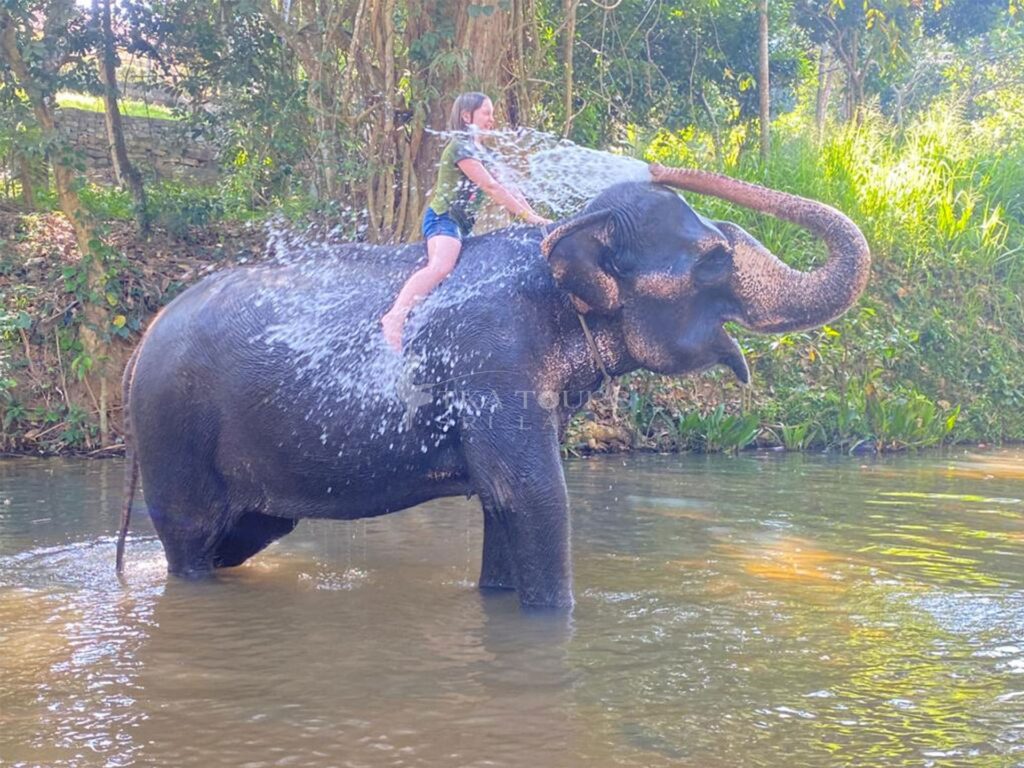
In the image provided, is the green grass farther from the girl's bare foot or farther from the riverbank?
the girl's bare foot

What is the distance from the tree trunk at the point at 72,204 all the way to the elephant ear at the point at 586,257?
586 cm

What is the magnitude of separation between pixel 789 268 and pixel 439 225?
131 cm

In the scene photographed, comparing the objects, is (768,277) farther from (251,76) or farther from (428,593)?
(251,76)

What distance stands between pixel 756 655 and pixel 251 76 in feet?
26.6

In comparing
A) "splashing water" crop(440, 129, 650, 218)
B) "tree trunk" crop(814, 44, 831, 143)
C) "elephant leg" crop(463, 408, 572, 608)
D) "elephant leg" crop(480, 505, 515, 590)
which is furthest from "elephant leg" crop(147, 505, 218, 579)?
"tree trunk" crop(814, 44, 831, 143)

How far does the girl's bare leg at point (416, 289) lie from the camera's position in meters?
4.65

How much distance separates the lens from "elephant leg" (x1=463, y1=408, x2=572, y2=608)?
14.6 ft

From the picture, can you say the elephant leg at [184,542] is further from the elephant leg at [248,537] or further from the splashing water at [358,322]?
the splashing water at [358,322]

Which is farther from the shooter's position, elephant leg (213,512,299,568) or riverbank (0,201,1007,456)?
riverbank (0,201,1007,456)

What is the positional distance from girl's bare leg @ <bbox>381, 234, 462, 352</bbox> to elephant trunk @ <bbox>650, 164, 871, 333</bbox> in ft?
2.69

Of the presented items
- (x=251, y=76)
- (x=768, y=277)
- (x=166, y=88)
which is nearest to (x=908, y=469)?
(x=768, y=277)

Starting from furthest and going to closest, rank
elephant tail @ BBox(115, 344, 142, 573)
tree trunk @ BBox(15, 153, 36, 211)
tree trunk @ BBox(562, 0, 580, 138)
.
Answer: tree trunk @ BBox(15, 153, 36, 211) → tree trunk @ BBox(562, 0, 580, 138) → elephant tail @ BBox(115, 344, 142, 573)

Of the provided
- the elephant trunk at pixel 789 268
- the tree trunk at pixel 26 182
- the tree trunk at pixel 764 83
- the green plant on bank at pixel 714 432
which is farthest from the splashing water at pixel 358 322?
the tree trunk at pixel 764 83

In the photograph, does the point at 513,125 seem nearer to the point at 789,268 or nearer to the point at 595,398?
the point at 595,398
